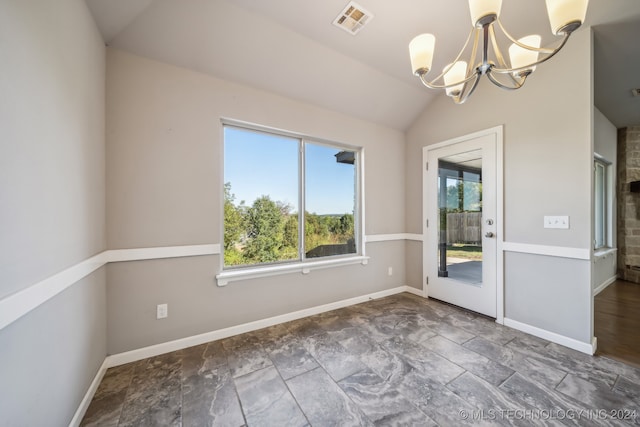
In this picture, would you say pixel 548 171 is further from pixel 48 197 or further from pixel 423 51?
pixel 48 197

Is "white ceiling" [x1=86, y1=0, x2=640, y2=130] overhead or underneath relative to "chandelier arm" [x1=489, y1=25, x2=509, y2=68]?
overhead

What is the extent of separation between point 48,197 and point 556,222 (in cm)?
373

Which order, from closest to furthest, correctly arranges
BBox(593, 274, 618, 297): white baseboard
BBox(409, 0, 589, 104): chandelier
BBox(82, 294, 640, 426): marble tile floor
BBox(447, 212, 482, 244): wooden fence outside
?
BBox(409, 0, 589, 104): chandelier
BBox(82, 294, 640, 426): marble tile floor
BBox(447, 212, 482, 244): wooden fence outside
BBox(593, 274, 618, 297): white baseboard

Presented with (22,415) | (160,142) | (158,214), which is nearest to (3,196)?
(22,415)

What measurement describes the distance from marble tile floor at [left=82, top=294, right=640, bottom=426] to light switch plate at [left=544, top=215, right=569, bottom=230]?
1.10m

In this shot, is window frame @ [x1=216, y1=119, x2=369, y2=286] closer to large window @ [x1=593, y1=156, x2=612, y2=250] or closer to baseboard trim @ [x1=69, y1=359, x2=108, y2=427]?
baseboard trim @ [x1=69, y1=359, x2=108, y2=427]

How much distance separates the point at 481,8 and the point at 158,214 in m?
2.60

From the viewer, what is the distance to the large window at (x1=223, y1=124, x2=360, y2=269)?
2574 millimetres

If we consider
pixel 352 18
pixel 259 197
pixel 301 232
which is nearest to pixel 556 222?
pixel 301 232

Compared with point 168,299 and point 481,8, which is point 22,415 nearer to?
point 168,299

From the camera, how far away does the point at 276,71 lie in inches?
97.0

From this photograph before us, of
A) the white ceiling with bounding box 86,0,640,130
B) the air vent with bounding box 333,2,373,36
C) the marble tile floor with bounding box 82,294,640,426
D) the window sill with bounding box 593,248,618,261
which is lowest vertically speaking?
the marble tile floor with bounding box 82,294,640,426

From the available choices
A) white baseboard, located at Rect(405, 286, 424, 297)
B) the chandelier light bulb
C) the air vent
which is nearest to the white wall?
the air vent

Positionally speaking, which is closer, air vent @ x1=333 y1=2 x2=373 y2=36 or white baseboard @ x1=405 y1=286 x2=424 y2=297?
air vent @ x1=333 y1=2 x2=373 y2=36
